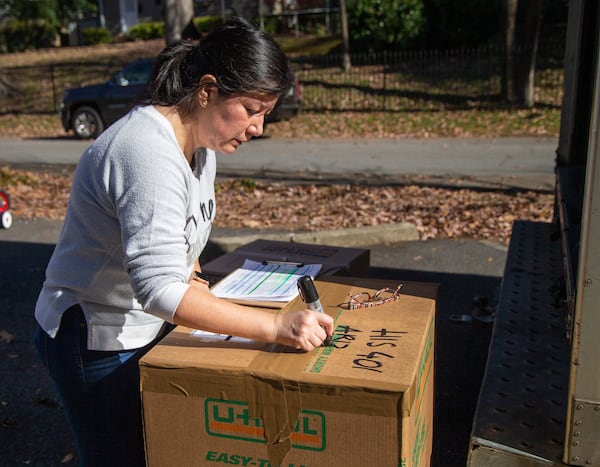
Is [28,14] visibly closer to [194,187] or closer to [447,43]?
[447,43]

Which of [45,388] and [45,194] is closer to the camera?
[45,388]

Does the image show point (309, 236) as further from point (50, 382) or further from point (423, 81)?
point (423, 81)

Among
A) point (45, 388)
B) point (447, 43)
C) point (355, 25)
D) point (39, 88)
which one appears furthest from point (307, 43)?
point (45, 388)

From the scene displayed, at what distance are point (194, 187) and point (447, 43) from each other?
21.4 metres

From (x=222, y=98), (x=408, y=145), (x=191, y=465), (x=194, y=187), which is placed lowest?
(x=408, y=145)

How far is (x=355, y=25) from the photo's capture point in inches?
883

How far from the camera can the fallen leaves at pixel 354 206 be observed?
Result: 7.00 meters

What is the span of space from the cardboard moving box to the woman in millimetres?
104

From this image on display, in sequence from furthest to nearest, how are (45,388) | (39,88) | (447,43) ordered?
(39,88)
(447,43)
(45,388)

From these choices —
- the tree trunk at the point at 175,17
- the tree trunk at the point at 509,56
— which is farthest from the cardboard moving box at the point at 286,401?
the tree trunk at the point at 175,17

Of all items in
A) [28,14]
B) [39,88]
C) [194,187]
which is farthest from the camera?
[28,14]

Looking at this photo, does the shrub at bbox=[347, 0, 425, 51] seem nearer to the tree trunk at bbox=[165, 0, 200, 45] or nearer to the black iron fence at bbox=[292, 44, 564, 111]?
the black iron fence at bbox=[292, 44, 564, 111]

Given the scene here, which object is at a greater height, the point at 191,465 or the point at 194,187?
the point at 194,187

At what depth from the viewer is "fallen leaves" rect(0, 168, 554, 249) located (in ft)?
23.0
